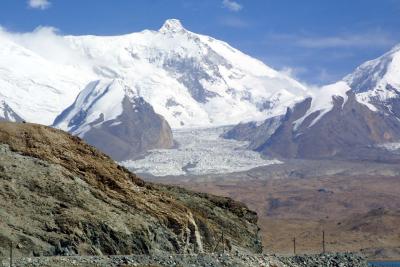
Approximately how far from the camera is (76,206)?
62.5 m

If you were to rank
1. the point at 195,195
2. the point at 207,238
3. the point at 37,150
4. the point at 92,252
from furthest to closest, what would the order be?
the point at 195,195 < the point at 207,238 < the point at 37,150 < the point at 92,252

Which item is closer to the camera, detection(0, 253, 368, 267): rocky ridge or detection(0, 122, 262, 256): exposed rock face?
detection(0, 253, 368, 267): rocky ridge

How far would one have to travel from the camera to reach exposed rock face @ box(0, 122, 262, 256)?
2357 inches

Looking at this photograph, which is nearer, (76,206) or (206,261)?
(76,206)

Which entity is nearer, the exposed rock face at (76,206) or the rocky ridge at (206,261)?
the rocky ridge at (206,261)

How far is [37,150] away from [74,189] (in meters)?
3.88

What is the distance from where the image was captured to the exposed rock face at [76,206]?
2357 inches

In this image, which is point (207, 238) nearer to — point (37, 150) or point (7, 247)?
point (37, 150)

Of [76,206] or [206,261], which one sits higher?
[76,206]

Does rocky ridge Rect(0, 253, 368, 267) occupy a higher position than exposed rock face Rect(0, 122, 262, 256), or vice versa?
exposed rock face Rect(0, 122, 262, 256)

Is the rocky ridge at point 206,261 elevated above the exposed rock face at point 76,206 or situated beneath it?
situated beneath

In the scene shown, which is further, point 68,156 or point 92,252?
point 68,156

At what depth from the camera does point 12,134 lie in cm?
6569

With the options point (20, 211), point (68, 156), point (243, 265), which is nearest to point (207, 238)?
point (243, 265)
